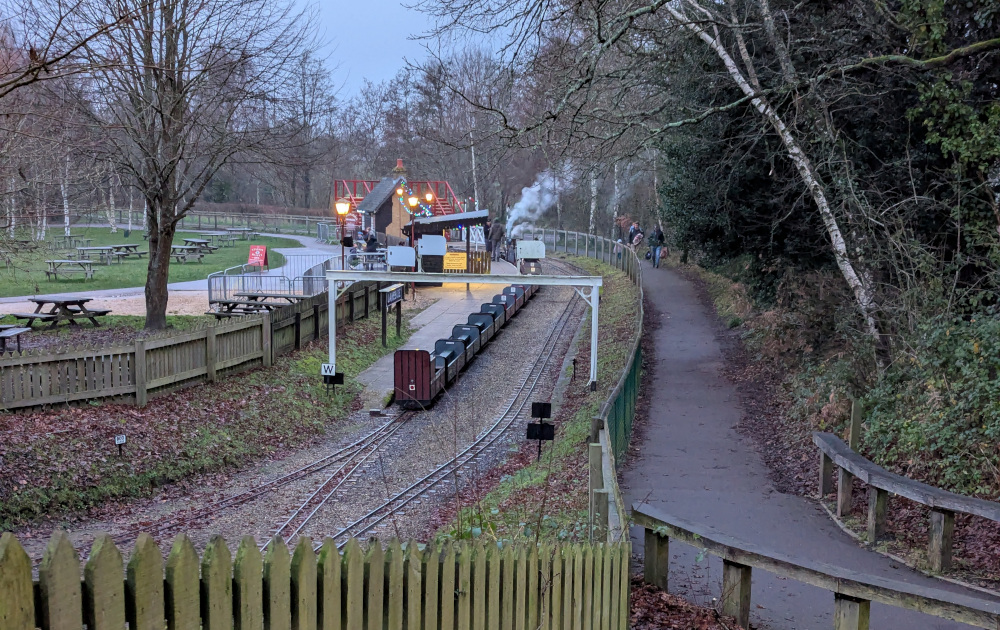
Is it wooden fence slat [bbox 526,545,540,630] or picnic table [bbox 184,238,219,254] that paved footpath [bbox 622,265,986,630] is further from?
picnic table [bbox 184,238,219,254]

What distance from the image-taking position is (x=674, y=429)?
13750 mm

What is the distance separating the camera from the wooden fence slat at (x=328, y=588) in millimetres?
3332

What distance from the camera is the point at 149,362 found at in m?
15.7

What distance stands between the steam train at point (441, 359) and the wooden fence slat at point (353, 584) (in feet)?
36.2

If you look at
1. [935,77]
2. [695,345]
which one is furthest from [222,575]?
[695,345]

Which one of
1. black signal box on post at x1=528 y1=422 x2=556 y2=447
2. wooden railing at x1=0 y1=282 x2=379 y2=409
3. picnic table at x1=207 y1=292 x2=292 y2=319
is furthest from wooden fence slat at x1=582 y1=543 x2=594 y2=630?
picnic table at x1=207 y1=292 x2=292 y2=319

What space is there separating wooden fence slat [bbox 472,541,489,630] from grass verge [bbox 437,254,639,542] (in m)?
0.81

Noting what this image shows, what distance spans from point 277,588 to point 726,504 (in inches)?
285

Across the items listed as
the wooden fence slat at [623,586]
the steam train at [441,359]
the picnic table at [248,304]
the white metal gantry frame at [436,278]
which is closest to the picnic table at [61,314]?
the picnic table at [248,304]

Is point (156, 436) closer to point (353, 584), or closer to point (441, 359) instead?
point (441, 359)

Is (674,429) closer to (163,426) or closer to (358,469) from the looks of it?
(358,469)

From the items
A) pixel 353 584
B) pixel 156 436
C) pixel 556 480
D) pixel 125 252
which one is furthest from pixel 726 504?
pixel 125 252

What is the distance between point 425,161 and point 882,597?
2648 inches

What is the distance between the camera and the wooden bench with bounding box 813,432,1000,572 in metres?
7.01
